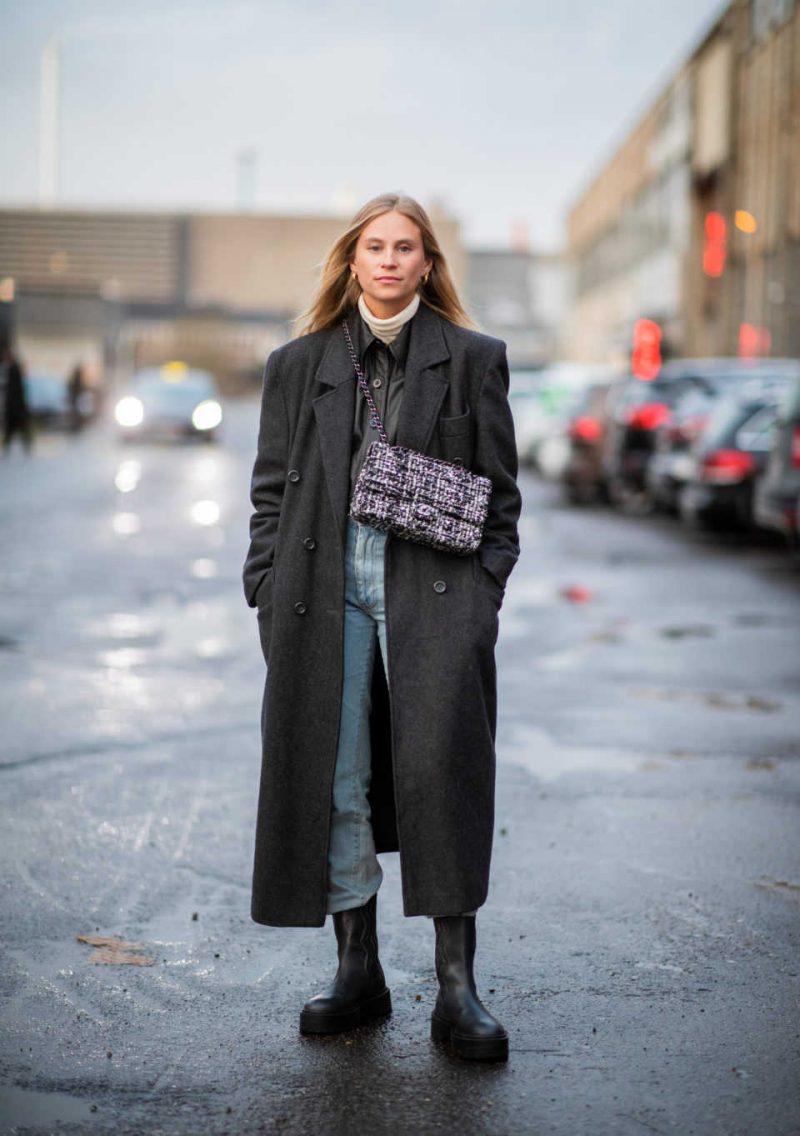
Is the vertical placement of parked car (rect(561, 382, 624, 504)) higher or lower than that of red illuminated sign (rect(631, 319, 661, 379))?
lower

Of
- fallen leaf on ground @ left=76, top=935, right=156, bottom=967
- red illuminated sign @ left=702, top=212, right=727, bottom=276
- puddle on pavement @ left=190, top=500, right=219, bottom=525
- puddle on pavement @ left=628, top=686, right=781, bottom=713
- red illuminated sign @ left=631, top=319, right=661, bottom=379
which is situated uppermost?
red illuminated sign @ left=702, top=212, right=727, bottom=276

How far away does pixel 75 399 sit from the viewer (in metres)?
52.8

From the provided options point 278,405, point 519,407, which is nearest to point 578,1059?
point 278,405

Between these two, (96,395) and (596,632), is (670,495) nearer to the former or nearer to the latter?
(596,632)

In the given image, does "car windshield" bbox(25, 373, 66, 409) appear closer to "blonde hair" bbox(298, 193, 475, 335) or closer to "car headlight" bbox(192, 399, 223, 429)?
"car headlight" bbox(192, 399, 223, 429)

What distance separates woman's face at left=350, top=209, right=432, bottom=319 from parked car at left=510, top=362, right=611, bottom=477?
21352mm

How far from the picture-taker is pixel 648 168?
71.4 meters

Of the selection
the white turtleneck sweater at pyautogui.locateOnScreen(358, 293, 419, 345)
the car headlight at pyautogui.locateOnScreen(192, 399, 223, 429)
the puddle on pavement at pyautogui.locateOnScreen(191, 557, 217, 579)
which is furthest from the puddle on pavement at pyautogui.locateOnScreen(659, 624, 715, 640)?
the car headlight at pyautogui.locateOnScreen(192, 399, 223, 429)

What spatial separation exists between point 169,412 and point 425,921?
35.8 metres

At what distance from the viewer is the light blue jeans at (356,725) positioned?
398 cm

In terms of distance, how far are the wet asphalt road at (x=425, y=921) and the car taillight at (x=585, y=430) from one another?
13.6 meters

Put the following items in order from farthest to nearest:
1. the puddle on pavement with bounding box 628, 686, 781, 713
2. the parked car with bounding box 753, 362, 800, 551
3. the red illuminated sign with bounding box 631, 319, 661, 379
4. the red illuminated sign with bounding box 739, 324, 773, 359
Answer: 1. the red illuminated sign with bounding box 739, 324, 773, 359
2. the red illuminated sign with bounding box 631, 319, 661, 379
3. the parked car with bounding box 753, 362, 800, 551
4. the puddle on pavement with bounding box 628, 686, 781, 713

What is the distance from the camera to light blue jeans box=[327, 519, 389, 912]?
3.98 meters

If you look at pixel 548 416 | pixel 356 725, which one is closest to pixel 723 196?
pixel 548 416
